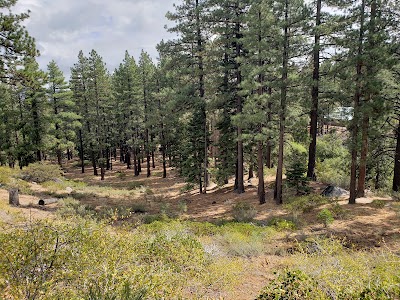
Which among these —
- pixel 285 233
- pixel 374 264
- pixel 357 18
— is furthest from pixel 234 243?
pixel 357 18

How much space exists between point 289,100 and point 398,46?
547cm

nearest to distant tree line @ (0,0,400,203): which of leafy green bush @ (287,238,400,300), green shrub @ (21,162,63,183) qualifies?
green shrub @ (21,162,63,183)

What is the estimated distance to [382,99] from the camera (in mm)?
12820

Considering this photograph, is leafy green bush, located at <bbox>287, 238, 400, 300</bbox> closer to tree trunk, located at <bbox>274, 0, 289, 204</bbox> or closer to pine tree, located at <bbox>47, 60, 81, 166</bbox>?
tree trunk, located at <bbox>274, 0, 289, 204</bbox>

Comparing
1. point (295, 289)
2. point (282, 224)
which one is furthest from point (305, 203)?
point (295, 289)

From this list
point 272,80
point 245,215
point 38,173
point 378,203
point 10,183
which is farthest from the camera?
point 38,173

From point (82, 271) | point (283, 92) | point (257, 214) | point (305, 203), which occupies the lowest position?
point (257, 214)

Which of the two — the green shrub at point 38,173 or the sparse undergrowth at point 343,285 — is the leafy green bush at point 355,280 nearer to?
the sparse undergrowth at point 343,285

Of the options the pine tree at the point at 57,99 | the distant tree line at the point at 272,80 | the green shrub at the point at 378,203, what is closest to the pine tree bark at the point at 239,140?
the distant tree line at the point at 272,80

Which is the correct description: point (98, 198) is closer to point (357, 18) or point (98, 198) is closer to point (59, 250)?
point (59, 250)

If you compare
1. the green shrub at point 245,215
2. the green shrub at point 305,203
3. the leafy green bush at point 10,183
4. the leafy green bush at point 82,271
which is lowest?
the green shrub at point 245,215

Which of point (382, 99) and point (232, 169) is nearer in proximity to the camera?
point (382, 99)

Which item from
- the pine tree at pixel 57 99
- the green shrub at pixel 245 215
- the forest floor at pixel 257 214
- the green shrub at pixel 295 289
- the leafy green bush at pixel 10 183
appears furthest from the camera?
the pine tree at pixel 57 99

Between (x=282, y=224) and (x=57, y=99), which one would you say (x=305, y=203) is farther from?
(x=57, y=99)
